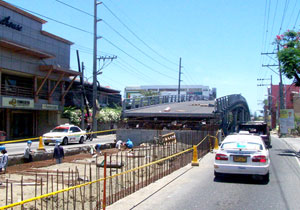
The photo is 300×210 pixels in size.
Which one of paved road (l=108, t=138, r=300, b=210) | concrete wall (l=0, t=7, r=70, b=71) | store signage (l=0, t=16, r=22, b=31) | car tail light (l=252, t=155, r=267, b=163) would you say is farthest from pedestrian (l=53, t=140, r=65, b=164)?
store signage (l=0, t=16, r=22, b=31)

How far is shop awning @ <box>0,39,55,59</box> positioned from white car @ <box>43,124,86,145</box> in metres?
9.58

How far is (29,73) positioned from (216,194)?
29.2m

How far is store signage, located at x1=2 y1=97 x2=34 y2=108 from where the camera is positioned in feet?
97.9

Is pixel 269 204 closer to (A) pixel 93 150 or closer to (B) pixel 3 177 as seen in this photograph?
(B) pixel 3 177

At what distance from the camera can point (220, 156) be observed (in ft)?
34.5

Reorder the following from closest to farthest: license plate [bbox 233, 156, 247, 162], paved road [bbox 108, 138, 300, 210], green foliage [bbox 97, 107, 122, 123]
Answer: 1. paved road [bbox 108, 138, 300, 210]
2. license plate [bbox 233, 156, 247, 162]
3. green foliage [bbox 97, 107, 122, 123]

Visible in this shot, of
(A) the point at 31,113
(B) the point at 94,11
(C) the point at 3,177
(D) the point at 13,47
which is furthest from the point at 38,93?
(C) the point at 3,177

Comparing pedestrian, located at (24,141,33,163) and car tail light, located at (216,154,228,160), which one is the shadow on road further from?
pedestrian, located at (24,141,33,163)

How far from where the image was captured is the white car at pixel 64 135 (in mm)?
23655

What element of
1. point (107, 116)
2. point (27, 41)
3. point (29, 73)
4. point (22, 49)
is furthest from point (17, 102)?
point (107, 116)

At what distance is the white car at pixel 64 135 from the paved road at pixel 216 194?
14.3m

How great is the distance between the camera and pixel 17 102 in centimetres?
3106

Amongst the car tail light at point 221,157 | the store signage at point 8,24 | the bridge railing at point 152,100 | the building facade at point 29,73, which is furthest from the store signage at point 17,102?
the car tail light at point 221,157

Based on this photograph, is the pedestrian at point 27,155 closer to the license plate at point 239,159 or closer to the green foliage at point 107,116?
the license plate at point 239,159
